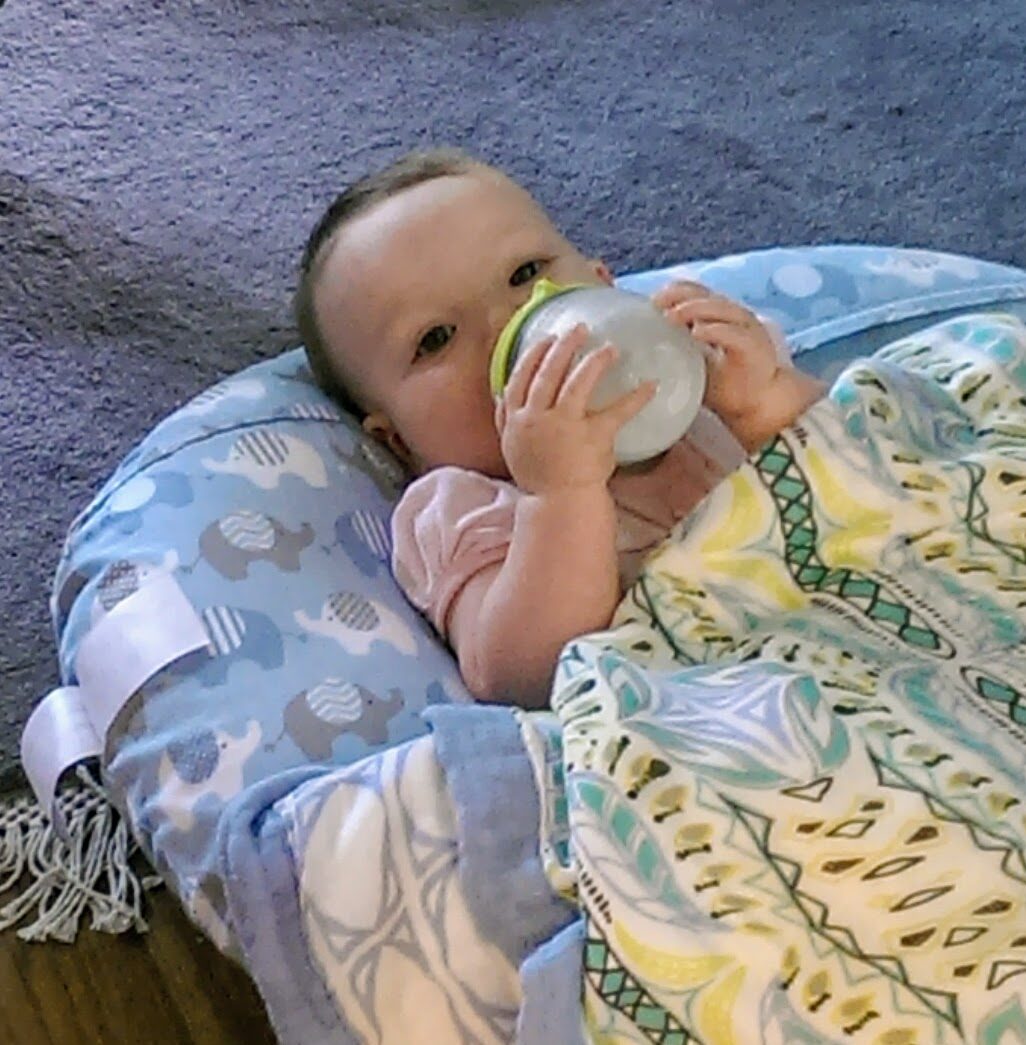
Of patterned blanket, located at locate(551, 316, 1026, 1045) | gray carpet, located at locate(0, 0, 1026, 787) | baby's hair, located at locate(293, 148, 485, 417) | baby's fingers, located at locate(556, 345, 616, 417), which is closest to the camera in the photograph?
patterned blanket, located at locate(551, 316, 1026, 1045)

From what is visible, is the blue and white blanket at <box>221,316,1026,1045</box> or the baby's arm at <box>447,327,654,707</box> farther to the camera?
the baby's arm at <box>447,327,654,707</box>

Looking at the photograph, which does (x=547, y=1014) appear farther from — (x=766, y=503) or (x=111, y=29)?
(x=111, y=29)

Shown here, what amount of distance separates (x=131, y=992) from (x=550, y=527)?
0.43 meters

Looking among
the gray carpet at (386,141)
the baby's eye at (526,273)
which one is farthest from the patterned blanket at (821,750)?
the gray carpet at (386,141)

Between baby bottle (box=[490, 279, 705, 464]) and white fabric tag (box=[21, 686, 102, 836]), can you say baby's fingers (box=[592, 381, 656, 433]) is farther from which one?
white fabric tag (box=[21, 686, 102, 836])

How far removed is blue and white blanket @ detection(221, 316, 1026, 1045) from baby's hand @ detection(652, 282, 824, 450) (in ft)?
0.13

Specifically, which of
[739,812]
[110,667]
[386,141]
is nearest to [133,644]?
[110,667]

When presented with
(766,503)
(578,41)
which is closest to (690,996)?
(766,503)

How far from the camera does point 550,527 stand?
960mm

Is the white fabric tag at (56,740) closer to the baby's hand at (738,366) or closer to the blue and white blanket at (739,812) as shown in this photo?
the blue and white blanket at (739,812)

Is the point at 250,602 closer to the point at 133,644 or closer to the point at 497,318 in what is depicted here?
the point at 133,644

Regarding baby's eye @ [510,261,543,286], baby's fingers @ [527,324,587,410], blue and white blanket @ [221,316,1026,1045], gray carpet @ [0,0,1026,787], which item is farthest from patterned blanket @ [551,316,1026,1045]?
gray carpet @ [0,0,1026,787]

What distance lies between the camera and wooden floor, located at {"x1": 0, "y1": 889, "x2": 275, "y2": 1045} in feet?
3.67

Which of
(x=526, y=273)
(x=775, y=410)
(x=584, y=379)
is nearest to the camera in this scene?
(x=584, y=379)
